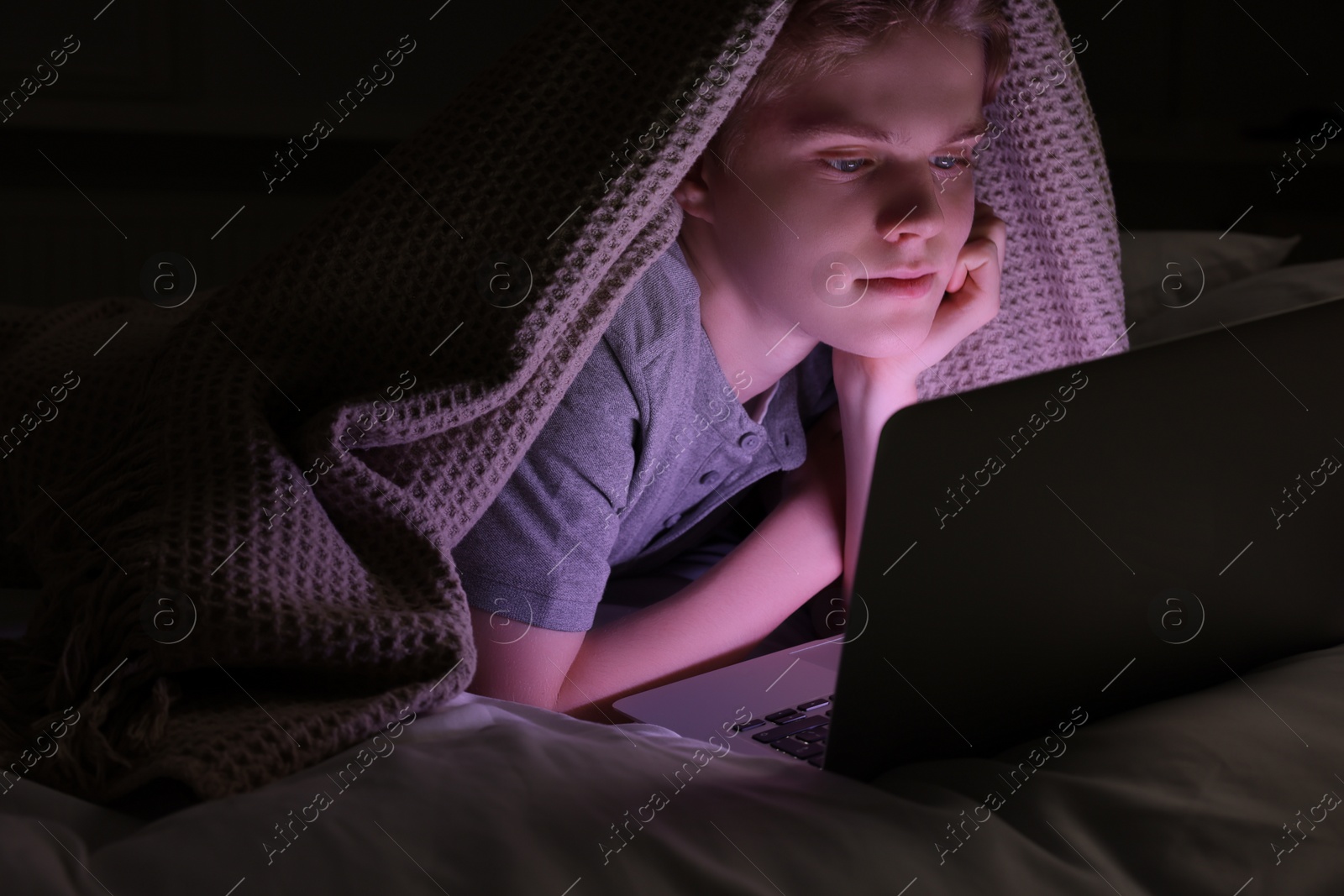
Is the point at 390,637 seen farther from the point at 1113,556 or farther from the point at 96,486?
the point at 1113,556

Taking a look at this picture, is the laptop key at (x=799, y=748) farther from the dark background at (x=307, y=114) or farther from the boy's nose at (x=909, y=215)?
the dark background at (x=307, y=114)

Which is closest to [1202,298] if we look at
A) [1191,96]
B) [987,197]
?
[987,197]

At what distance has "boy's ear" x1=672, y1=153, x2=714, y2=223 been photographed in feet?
2.89

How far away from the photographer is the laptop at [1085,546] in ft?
1.59

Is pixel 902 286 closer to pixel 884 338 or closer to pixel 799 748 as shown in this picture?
pixel 884 338

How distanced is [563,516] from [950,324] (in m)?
0.40

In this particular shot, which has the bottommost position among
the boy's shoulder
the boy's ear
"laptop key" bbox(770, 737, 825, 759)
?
"laptop key" bbox(770, 737, 825, 759)

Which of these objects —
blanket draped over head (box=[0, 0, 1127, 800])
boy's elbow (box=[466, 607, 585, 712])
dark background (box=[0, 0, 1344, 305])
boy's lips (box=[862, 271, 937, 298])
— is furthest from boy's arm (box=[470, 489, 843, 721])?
dark background (box=[0, 0, 1344, 305])

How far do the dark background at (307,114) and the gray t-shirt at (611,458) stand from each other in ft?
3.61

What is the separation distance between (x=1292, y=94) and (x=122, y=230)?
2.01 metres

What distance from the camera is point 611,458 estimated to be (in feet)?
2.64

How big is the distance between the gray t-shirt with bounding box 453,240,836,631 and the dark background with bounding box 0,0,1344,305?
3.61 feet

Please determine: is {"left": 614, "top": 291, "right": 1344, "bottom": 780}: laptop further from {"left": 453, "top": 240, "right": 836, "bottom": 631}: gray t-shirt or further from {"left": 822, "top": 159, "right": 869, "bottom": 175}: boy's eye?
{"left": 822, "top": 159, "right": 869, "bottom": 175}: boy's eye

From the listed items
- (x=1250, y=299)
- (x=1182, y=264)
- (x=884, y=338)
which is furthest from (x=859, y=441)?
(x=1182, y=264)
